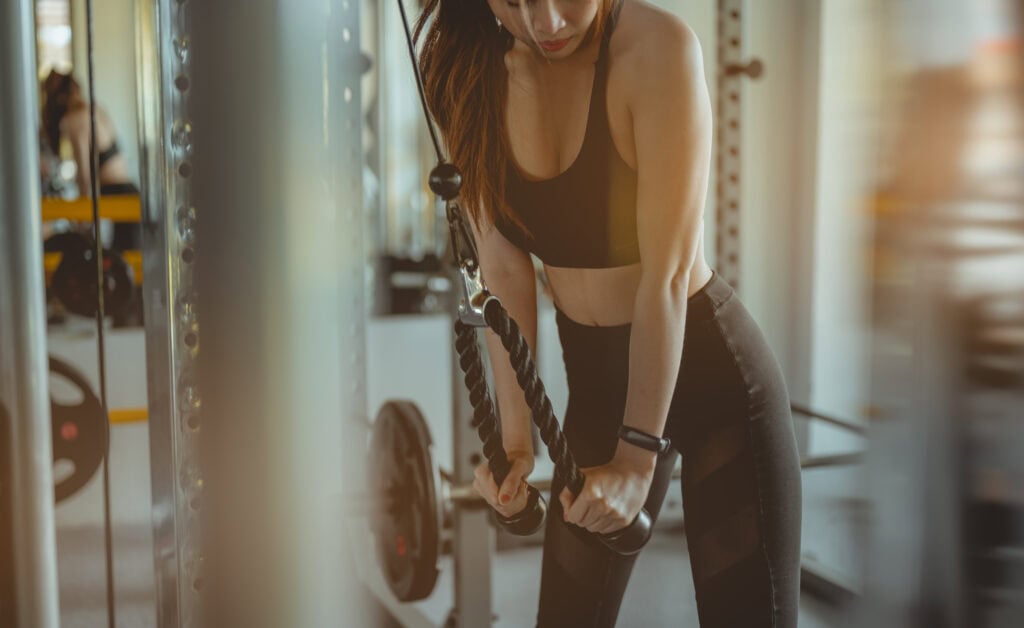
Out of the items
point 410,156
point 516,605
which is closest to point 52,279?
point 516,605

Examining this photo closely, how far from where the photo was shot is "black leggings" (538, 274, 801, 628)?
89cm

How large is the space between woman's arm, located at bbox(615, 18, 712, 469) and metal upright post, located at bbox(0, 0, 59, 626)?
0.90 metres

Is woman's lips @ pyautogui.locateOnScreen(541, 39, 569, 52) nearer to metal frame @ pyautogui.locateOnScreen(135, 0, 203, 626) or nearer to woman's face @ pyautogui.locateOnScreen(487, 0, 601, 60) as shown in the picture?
woman's face @ pyautogui.locateOnScreen(487, 0, 601, 60)

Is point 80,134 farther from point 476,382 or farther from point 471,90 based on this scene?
point 476,382

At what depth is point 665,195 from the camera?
0.82m

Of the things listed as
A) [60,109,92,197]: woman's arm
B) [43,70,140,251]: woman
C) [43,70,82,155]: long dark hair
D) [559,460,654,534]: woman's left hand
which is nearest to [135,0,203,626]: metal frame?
[559,460,654,534]: woman's left hand

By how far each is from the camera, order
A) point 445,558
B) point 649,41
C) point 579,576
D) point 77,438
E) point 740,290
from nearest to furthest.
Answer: point 649,41 → point 579,576 → point 740,290 → point 77,438 → point 445,558

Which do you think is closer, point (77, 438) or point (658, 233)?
point (658, 233)

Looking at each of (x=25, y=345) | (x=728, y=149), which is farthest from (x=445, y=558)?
(x=728, y=149)

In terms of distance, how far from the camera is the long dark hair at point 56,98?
367cm

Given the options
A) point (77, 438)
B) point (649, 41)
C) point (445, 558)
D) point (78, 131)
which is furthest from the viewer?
point (78, 131)

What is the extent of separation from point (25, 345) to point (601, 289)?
88 centimetres

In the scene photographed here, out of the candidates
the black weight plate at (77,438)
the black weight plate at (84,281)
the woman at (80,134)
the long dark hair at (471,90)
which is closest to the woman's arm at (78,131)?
the woman at (80,134)

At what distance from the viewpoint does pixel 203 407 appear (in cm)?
123
